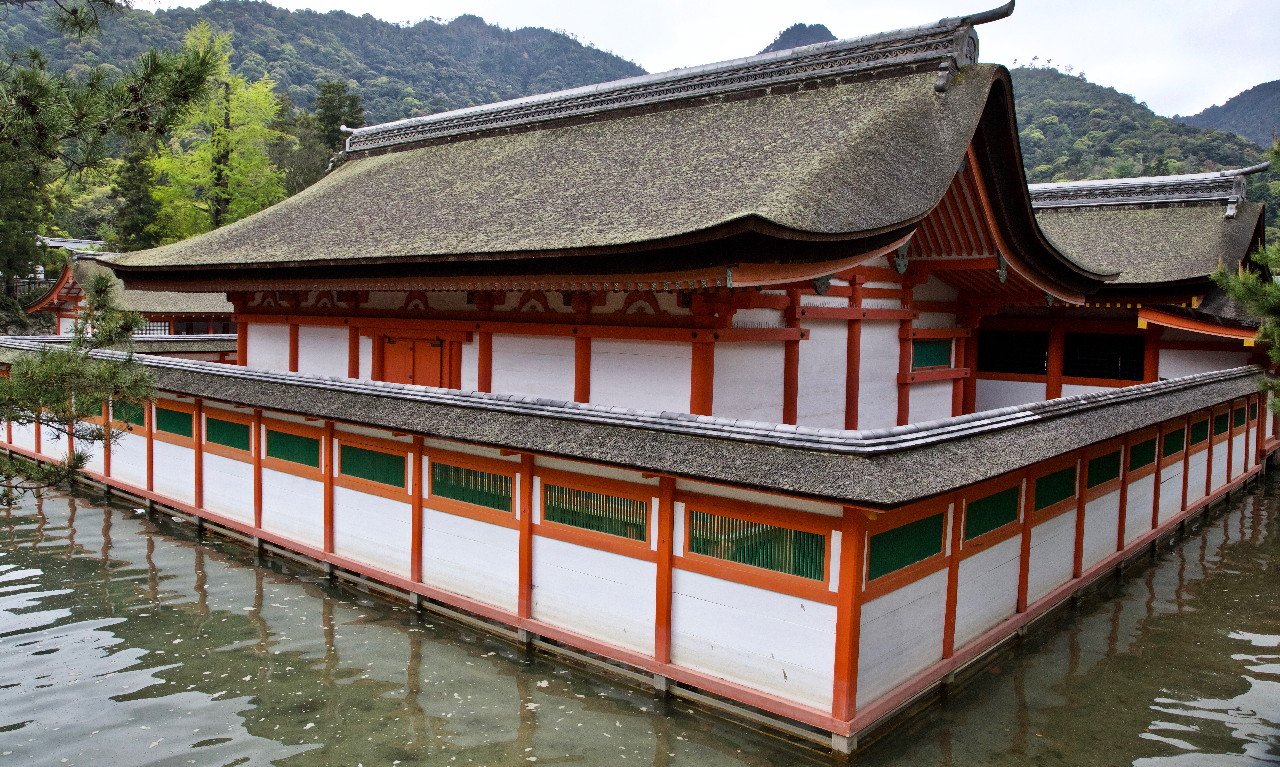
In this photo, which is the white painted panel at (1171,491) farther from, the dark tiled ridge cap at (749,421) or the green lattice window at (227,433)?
the green lattice window at (227,433)

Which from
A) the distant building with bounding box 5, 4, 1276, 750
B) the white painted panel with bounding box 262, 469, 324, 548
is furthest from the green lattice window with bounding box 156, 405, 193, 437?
the white painted panel with bounding box 262, 469, 324, 548

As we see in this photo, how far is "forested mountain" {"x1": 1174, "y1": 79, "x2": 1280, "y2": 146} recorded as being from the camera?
94.2m

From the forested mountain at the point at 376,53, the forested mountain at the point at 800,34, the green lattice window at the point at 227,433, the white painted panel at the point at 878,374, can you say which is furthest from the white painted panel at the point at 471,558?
the forested mountain at the point at 800,34

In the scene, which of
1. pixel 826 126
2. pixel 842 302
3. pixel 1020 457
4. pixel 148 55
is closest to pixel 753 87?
pixel 826 126

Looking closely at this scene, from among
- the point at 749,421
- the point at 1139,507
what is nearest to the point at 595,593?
the point at 749,421

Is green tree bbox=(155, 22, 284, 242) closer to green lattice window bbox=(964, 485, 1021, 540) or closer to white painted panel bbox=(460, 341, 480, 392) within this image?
white painted panel bbox=(460, 341, 480, 392)

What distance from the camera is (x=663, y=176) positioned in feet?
39.1

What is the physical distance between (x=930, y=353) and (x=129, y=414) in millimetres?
13674

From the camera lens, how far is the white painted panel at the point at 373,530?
11289 mm

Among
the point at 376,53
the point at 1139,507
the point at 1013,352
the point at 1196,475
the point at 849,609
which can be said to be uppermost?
the point at 376,53

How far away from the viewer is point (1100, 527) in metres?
12.4

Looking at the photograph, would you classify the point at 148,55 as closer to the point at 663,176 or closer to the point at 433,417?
the point at 433,417

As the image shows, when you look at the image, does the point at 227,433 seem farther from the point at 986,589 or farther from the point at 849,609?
the point at 986,589

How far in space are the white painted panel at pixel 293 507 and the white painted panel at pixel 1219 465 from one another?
15861 millimetres
